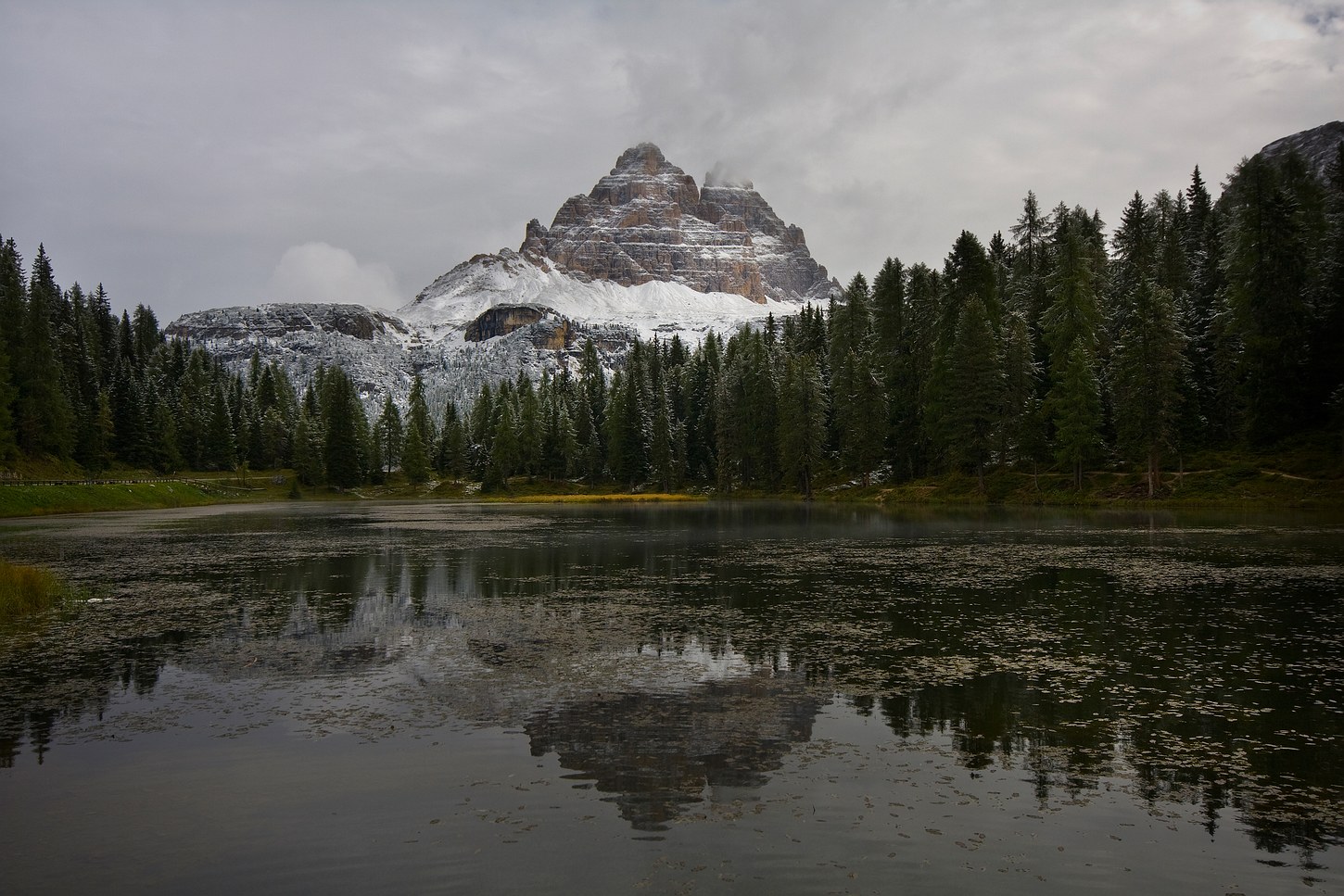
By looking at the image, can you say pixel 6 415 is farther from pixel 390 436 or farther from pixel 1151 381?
pixel 1151 381

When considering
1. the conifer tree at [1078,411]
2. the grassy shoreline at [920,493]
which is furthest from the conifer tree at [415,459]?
the conifer tree at [1078,411]

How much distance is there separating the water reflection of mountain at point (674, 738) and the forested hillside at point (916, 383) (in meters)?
59.3

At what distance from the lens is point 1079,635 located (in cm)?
1842

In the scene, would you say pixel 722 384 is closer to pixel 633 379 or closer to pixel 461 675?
pixel 633 379

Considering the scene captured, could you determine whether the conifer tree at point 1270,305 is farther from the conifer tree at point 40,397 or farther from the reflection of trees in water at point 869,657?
the conifer tree at point 40,397

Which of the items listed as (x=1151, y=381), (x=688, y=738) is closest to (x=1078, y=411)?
(x=1151, y=381)

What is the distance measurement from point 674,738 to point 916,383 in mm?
82343

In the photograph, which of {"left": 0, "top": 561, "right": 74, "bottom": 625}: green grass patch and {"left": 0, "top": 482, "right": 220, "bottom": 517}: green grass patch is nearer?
{"left": 0, "top": 561, "right": 74, "bottom": 625}: green grass patch

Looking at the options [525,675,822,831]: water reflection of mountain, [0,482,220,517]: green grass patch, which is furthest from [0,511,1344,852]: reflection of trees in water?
[0,482,220,517]: green grass patch

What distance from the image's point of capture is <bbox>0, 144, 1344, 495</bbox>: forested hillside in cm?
6306

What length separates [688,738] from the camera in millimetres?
11938

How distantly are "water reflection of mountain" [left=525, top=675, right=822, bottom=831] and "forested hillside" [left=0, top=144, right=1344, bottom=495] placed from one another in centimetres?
5934

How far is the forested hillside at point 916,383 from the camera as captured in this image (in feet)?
207

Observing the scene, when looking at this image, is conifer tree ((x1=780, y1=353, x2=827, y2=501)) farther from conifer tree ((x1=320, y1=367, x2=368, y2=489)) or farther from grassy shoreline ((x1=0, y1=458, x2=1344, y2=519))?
conifer tree ((x1=320, y1=367, x2=368, y2=489))
